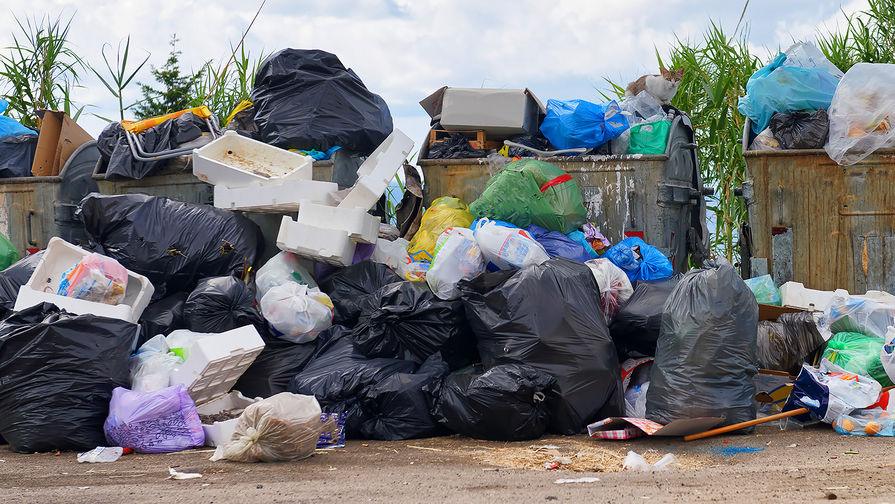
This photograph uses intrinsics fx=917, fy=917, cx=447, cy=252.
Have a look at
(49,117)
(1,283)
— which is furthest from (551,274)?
(49,117)

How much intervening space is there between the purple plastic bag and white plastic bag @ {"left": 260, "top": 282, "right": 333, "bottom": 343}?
0.65 meters

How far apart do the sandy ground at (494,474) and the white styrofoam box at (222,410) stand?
0.35ft

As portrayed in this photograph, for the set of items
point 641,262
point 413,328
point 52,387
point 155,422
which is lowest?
point 155,422

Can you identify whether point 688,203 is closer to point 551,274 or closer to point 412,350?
point 551,274

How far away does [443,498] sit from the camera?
8.84 ft

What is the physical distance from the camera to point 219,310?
14.4 ft

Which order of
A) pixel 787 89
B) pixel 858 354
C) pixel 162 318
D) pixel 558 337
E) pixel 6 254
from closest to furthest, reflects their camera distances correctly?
pixel 558 337
pixel 858 354
pixel 162 318
pixel 787 89
pixel 6 254

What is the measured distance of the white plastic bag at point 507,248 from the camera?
4.30m

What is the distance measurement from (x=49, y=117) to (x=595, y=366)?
4.05m

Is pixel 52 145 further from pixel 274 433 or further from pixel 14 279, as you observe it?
pixel 274 433


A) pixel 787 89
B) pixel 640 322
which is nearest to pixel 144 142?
pixel 640 322

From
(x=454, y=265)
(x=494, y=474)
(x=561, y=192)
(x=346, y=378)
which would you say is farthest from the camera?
(x=561, y=192)

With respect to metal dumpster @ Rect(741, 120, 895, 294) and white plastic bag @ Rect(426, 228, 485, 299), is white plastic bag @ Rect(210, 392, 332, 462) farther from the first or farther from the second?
metal dumpster @ Rect(741, 120, 895, 294)

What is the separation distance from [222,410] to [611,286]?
75.3 inches
